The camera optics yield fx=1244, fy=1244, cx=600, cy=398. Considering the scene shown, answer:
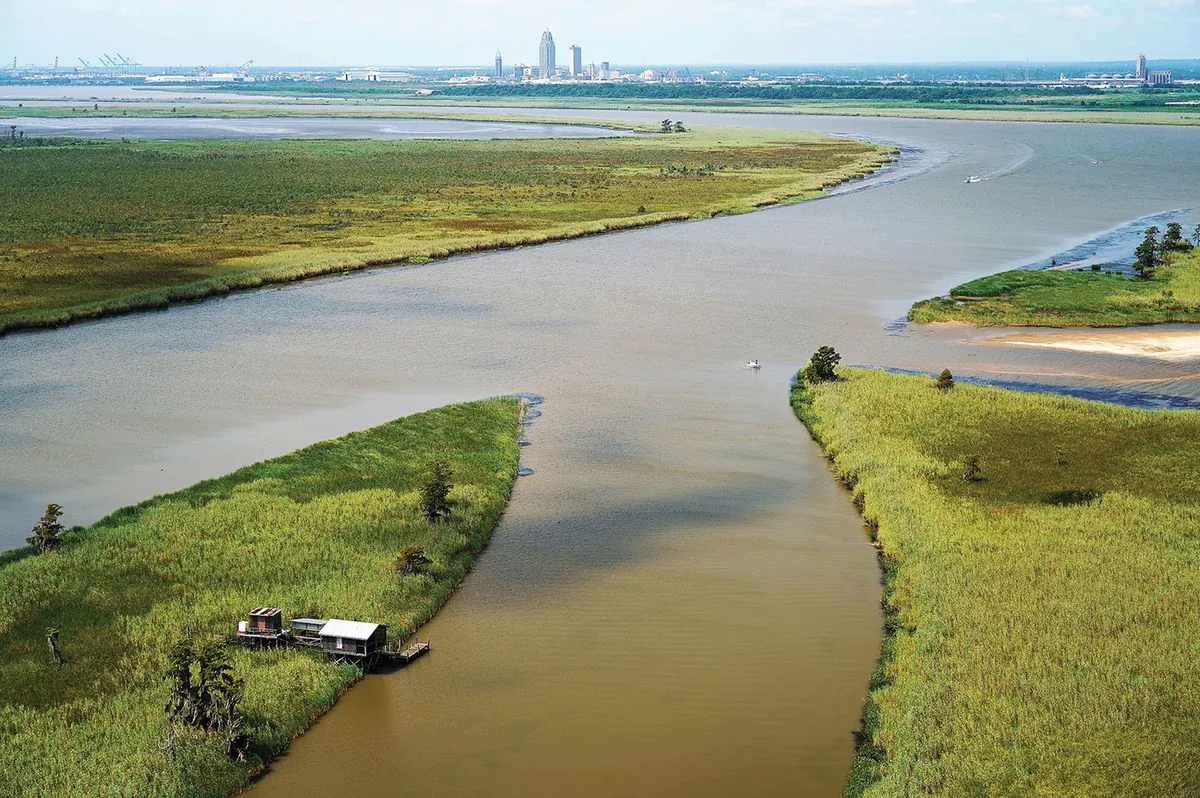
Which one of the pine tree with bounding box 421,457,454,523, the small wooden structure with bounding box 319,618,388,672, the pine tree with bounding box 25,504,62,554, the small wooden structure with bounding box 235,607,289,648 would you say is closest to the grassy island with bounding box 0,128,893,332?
the pine tree with bounding box 25,504,62,554

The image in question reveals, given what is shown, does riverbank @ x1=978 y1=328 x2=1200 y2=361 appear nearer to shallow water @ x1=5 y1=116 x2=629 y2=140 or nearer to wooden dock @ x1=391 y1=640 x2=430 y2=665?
wooden dock @ x1=391 y1=640 x2=430 y2=665

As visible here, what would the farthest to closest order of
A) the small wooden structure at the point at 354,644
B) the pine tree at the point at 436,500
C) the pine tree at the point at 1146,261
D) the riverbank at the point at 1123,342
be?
1. the pine tree at the point at 1146,261
2. the riverbank at the point at 1123,342
3. the pine tree at the point at 436,500
4. the small wooden structure at the point at 354,644

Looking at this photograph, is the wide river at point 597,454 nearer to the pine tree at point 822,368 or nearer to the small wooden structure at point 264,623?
the pine tree at point 822,368

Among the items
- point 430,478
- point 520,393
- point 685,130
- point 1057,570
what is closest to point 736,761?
point 1057,570

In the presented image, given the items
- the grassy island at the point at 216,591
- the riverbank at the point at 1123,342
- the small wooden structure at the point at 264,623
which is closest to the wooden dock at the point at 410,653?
the grassy island at the point at 216,591

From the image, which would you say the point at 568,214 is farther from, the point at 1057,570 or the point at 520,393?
the point at 1057,570

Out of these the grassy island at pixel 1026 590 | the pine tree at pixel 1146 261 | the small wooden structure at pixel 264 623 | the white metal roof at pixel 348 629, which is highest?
the pine tree at pixel 1146 261

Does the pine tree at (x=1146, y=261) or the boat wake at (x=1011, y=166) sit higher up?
the boat wake at (x=1011, y=166)

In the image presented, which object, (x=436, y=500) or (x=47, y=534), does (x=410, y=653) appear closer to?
(x=436, y=500)
